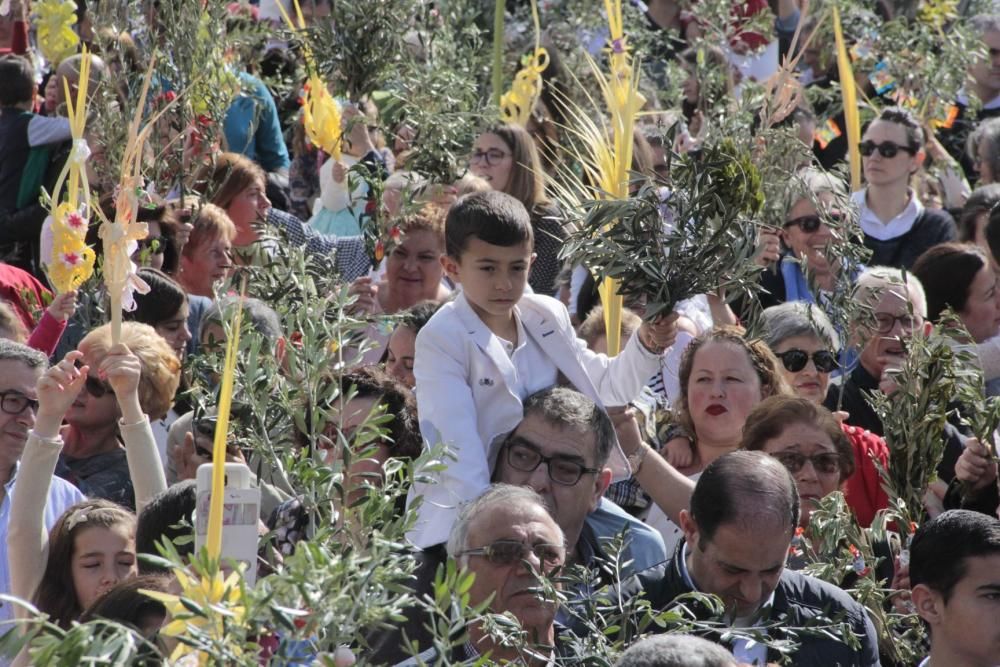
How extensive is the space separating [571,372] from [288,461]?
193 cm

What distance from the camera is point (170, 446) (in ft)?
19.2

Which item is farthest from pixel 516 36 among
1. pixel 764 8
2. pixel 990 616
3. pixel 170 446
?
pixel 990 616

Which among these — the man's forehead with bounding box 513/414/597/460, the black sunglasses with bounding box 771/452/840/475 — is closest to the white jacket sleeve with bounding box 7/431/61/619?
the man's forehead with bounding box 513/414/597/460

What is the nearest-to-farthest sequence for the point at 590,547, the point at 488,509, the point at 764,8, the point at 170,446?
the point at 488,509 → the point at 590,547 → the point at 170,446 → the point at 764,8

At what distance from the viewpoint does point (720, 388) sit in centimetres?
586

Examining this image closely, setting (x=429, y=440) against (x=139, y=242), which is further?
(x=139, y=242)

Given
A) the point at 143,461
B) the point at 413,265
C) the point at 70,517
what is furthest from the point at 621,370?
the point at 413,265

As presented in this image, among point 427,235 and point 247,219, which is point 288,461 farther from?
point 247,219

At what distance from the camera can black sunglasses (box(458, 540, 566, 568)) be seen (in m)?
4.09

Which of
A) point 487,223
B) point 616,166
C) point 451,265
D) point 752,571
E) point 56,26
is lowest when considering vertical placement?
point 752,571

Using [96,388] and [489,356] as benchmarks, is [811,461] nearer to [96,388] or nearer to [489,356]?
[489,356]

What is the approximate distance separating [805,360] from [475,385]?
70.2 inches

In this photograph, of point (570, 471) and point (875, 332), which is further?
point (875, 332)

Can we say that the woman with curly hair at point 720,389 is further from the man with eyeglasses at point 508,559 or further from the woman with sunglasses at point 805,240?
the man with eyeglasses at point 508,559
